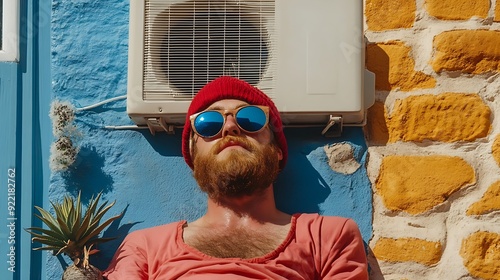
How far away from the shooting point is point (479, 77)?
102 inches

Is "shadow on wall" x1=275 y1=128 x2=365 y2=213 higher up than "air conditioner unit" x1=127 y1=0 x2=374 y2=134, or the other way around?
"air conditioner unit" x1=127 y1=0 x2=374 y2=134

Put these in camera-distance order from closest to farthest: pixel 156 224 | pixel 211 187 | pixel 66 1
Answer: pixel 211 187 < pixel 156 224 < pixel 66 1

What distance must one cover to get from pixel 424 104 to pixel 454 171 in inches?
9.8

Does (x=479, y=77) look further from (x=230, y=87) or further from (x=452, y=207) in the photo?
(x=230, y=87)

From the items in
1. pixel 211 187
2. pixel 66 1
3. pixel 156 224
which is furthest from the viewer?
pixel 66 1

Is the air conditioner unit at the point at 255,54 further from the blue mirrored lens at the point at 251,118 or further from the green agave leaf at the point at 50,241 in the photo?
the green agave leaf at the point at 50,241

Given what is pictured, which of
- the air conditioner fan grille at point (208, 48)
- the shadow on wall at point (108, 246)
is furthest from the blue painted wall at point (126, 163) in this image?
the air conditioner fan grille at point (208, 48)

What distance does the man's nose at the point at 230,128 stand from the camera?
2422mm

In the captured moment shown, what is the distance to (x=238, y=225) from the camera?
2.41 metres

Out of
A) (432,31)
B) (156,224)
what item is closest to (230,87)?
(156,224)

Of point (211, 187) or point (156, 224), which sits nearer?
point (211, 187)

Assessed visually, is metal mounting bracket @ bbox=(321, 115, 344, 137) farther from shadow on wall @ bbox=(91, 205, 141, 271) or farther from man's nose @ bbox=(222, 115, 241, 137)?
shadow on wall @ bbox=(91, 205, 141, 271)

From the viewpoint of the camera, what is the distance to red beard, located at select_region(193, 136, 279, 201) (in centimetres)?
239

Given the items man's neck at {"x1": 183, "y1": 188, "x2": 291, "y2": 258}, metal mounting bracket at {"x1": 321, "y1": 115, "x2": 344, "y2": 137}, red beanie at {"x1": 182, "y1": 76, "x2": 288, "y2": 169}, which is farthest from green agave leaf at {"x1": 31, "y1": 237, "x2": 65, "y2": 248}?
metal mounting bracket at {"x1": 321, "y1": 115, "x2": 344, "y2": 137}
